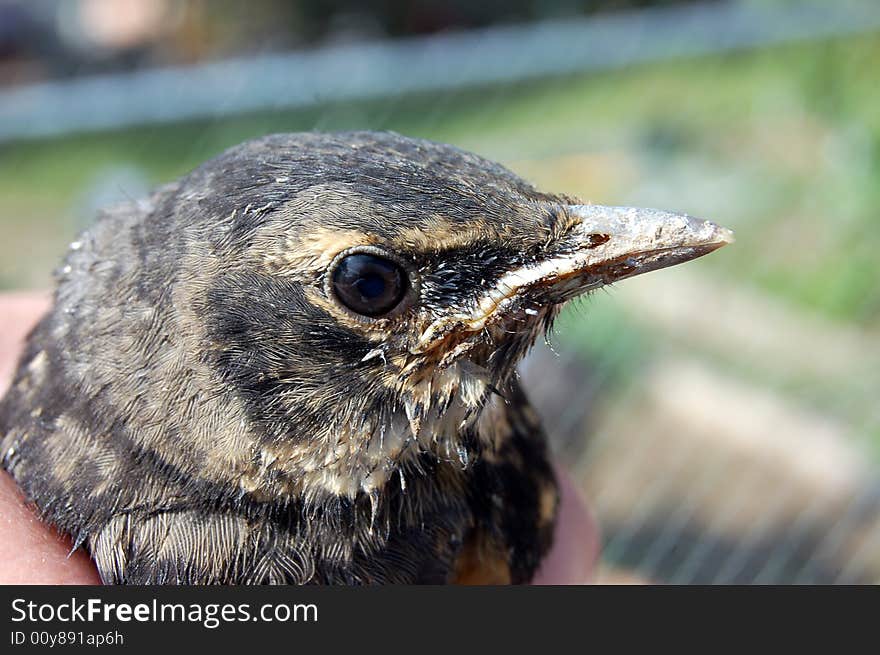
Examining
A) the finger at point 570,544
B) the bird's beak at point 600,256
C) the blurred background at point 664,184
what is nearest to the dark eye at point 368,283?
the bird's beak at point 600,256

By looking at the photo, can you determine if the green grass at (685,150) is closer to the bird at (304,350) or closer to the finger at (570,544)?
the finger at (570,544)

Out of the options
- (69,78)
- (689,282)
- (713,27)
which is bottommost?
(69,78)

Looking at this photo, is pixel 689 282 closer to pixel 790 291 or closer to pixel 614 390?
pixel 790 291

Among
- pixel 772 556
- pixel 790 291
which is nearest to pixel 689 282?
pixel 790 291

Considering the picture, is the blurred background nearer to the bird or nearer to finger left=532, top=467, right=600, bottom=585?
the bird

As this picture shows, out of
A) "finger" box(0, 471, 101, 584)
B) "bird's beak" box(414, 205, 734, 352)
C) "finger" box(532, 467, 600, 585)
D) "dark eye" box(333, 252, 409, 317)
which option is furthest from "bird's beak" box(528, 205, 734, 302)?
"finger" box(0, 471, 101, 584)

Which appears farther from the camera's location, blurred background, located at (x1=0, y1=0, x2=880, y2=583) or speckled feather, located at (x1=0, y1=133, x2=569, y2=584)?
blurred background, located at (x1=0, y1=0, x2=880, y2=583)

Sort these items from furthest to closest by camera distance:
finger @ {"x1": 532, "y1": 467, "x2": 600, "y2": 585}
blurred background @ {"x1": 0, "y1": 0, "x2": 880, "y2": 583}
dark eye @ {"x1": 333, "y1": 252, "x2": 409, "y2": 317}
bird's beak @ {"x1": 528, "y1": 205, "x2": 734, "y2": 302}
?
1. blurred background @ {"x1": 0, "y1": 0, "x2": 880, "y2": 583}
2. finger @ {"x1": 532, "y1": 467, "x2": 600, "y2": 585}
3. bird's beak @ {"x1": 528, "y1": 205, "x2": 734, "y2": 302}
4. dark eye @ {"x1": 333, "y1": 252, "x2": 409, "y2": 317}
